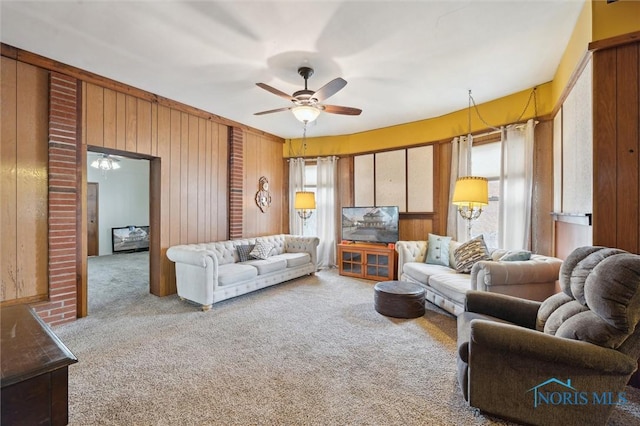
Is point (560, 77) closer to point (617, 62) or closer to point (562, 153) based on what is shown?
point (562, 153)

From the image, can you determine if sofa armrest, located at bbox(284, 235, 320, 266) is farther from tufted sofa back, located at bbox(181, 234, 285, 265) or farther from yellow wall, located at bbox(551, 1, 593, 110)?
yellow wall, located at bbox(551, 1, 593, 110)

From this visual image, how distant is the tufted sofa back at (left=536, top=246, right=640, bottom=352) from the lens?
4.85 ft

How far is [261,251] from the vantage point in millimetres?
4887

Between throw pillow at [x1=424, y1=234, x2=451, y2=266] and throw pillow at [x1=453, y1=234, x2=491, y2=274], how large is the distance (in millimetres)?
322

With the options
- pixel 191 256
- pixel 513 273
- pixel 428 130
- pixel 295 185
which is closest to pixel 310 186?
pixel 295 185

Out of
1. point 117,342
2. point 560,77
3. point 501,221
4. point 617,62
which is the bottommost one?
point 117,342

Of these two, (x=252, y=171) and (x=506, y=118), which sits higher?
(x=506, y=118)

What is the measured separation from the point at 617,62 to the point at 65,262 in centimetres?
554

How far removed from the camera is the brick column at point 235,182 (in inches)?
207

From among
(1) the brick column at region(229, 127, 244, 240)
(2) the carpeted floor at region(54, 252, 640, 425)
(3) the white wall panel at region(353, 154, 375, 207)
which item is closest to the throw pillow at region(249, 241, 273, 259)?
(1) the brick column at region(229, 127, 244, 240)

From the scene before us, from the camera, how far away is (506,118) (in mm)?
4066

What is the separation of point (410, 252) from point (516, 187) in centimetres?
173

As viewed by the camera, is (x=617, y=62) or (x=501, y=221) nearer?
(x=617, y=62)

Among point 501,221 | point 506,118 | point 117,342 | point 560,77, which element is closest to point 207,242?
point 117,342
